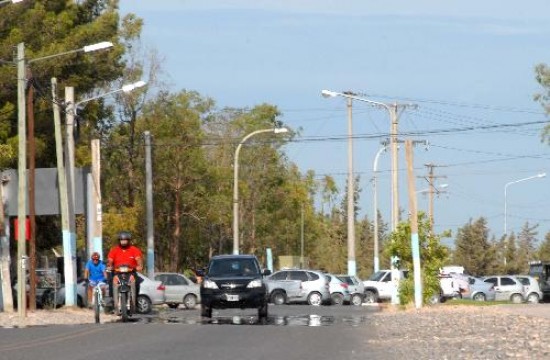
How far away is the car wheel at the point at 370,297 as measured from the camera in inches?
2359

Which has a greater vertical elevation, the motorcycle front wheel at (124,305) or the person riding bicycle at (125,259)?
the person riding bicycle at (125,259)

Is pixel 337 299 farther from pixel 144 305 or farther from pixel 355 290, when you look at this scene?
pixel 144 305

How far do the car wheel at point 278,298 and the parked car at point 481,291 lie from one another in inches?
528

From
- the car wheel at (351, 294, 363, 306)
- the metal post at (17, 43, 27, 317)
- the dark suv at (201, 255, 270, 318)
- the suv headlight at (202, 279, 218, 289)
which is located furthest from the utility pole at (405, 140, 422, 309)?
the car wheel at (351, 294, 363, 306)

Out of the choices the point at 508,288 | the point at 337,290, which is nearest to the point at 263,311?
the point at 337,290

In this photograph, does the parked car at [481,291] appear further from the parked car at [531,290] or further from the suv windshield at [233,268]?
the suv windshield at [233,268]

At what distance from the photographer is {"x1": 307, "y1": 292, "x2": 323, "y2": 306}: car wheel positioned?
180 feet

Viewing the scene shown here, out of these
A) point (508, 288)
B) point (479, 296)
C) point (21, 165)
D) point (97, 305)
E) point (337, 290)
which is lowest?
point (479, 296)

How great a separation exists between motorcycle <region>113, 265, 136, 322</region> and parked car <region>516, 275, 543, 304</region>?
128ft

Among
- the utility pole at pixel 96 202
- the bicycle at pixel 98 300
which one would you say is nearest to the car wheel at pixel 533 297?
the utility pole at pixel 96 202

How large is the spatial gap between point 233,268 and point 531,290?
34694mm

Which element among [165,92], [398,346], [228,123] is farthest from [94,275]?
[228,123]

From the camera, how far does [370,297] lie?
60.1 meters

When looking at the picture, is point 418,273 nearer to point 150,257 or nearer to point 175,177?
point 150,257
